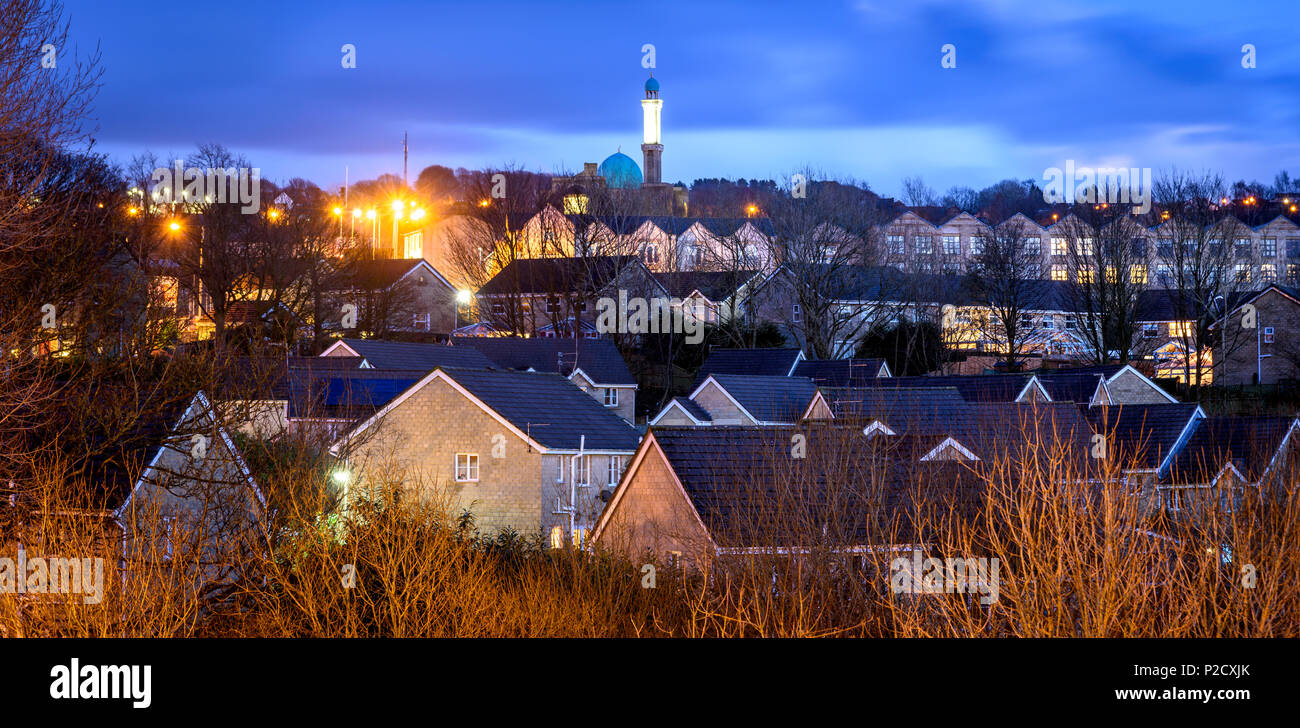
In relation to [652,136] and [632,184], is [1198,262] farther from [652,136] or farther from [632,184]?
[652,136]

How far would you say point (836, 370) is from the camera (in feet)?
192

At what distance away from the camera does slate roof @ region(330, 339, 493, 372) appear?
55.3 m

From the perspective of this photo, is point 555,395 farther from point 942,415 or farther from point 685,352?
point 685,352

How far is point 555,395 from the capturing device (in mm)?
44188

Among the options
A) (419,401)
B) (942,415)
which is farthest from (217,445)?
(942,415)

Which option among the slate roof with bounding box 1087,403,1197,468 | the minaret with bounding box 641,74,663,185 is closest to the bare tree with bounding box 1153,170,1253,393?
the slate roof with bounding box 1087,403,1197,468

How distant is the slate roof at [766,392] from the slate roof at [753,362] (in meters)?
3.39

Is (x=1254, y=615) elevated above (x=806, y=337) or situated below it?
below

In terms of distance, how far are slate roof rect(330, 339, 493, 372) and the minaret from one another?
71.3 m

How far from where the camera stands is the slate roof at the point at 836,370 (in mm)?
57156

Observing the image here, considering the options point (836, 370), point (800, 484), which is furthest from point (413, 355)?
point (800, 484)

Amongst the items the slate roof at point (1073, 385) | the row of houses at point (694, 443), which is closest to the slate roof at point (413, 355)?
the row of houses at point (694, 443)

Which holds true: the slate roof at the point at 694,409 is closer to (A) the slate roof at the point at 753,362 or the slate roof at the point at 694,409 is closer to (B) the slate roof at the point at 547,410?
(A) the slate roof at the point at 753,362
